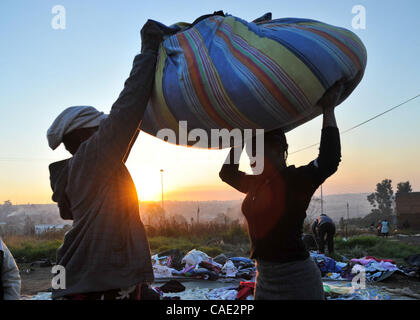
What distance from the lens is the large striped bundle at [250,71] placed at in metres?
1.45

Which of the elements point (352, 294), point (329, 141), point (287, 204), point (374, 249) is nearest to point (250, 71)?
point (329, 141)

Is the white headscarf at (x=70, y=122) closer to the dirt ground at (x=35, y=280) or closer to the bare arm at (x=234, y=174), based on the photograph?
the bare arm at (x=234, y=174)

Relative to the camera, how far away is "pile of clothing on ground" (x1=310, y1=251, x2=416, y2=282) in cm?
621

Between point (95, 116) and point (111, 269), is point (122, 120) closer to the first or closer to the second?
point (95, 116)

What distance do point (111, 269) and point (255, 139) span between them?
90 cm

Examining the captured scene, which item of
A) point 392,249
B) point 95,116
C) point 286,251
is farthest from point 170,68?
point 392,249

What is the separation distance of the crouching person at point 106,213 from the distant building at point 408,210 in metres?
29.5

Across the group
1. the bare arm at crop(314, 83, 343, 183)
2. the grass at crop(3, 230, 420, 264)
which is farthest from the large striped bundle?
the grass at crop(3, 230, 420, 264)

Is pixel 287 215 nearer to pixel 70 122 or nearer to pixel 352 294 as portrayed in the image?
pixel 70 122

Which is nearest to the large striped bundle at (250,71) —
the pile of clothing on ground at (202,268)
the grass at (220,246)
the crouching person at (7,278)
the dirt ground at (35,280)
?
the crouching person at (7,278)

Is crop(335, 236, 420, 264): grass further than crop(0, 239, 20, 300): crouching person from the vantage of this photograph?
Yes

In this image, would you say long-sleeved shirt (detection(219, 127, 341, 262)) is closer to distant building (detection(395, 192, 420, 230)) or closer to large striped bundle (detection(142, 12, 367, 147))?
large striped bundle (detection(142, 12, 367, 147))

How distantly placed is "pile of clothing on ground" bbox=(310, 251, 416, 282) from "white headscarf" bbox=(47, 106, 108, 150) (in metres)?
5.66

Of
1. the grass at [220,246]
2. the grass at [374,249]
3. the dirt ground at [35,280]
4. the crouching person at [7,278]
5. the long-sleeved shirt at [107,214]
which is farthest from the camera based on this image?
the grass at [220,246]
